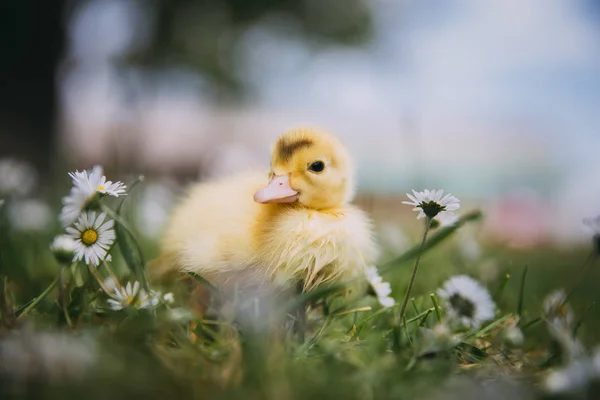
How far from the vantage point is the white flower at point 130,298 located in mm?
594

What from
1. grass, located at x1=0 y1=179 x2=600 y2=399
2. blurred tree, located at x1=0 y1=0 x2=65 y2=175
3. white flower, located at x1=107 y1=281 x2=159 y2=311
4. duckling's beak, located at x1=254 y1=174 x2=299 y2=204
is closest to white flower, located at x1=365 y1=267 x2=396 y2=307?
grass, located at x1=0 y1=179 x2=600 y2=399

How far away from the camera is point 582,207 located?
162 cm

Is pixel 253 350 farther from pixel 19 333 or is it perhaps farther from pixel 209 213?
pixel 209 213

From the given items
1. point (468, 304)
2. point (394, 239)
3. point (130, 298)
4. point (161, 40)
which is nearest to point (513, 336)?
point (468, 304)

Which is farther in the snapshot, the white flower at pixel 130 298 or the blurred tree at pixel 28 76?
the blurred tree at pixel 28 76

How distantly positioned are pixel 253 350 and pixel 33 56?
6.14 feet

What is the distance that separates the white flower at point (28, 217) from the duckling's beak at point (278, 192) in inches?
28.2

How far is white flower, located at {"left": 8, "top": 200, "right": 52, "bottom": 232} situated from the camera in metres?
1.16

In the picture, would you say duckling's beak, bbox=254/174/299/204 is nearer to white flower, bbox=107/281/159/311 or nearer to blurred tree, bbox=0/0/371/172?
white flower, bbox=107/281/159/311

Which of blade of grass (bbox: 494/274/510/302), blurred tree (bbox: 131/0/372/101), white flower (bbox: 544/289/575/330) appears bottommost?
white flower (bbox: 544/289/575/330)

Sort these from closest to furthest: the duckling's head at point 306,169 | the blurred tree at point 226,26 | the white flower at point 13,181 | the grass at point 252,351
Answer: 1. the grass at point 252,351
2. the duckling's head at point 306,169
3. the white flower at point 13,181
4. the blurred tree at point 226,26

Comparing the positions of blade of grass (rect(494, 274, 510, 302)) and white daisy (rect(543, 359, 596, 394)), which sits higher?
blade of grass (rect(494, 274, 510, 302))

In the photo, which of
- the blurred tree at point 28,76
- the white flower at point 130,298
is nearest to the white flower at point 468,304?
the white flower at point 130,298

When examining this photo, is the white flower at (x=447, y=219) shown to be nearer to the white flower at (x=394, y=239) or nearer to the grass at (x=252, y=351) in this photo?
the grass at (x=252, y=351)
